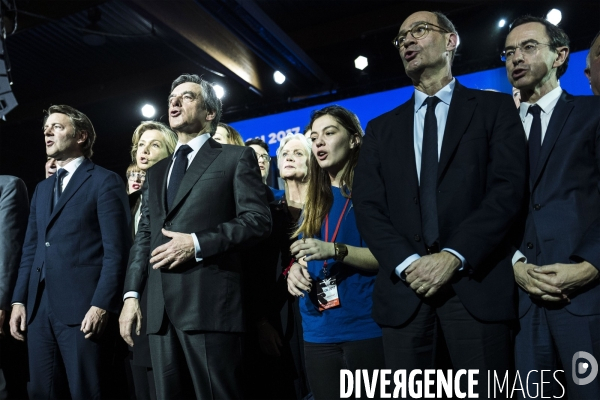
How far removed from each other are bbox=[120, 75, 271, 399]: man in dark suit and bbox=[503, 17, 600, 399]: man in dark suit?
40.9 inches

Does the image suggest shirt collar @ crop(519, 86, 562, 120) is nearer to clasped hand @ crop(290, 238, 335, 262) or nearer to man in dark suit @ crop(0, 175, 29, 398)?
clasped hand @ crop(290, 238, 335, 262)

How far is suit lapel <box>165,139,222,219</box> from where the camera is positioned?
7.54 feet

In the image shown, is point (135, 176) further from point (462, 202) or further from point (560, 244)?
point (560, 244)

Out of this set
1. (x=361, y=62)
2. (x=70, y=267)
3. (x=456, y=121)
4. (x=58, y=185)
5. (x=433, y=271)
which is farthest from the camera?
(x=361, y=62)

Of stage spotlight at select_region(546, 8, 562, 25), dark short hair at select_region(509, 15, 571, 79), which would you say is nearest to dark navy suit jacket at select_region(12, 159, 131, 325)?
dark short hair at select_region(509, 15, 571, 79)

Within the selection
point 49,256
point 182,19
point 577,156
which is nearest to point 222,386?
point 49,256

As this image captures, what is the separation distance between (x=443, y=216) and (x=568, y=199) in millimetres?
435

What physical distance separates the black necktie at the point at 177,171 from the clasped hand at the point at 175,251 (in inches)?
8.7

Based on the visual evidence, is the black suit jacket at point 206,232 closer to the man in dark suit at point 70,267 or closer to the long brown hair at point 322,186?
the long brown hair at point 322,186

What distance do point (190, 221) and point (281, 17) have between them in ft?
18.0

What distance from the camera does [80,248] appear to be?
2812 millimetres

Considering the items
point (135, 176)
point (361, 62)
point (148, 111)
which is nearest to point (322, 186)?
point (135, 176)

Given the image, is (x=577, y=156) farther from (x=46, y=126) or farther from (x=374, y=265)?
(x=46, y=126)

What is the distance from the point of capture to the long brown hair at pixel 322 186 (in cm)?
250
